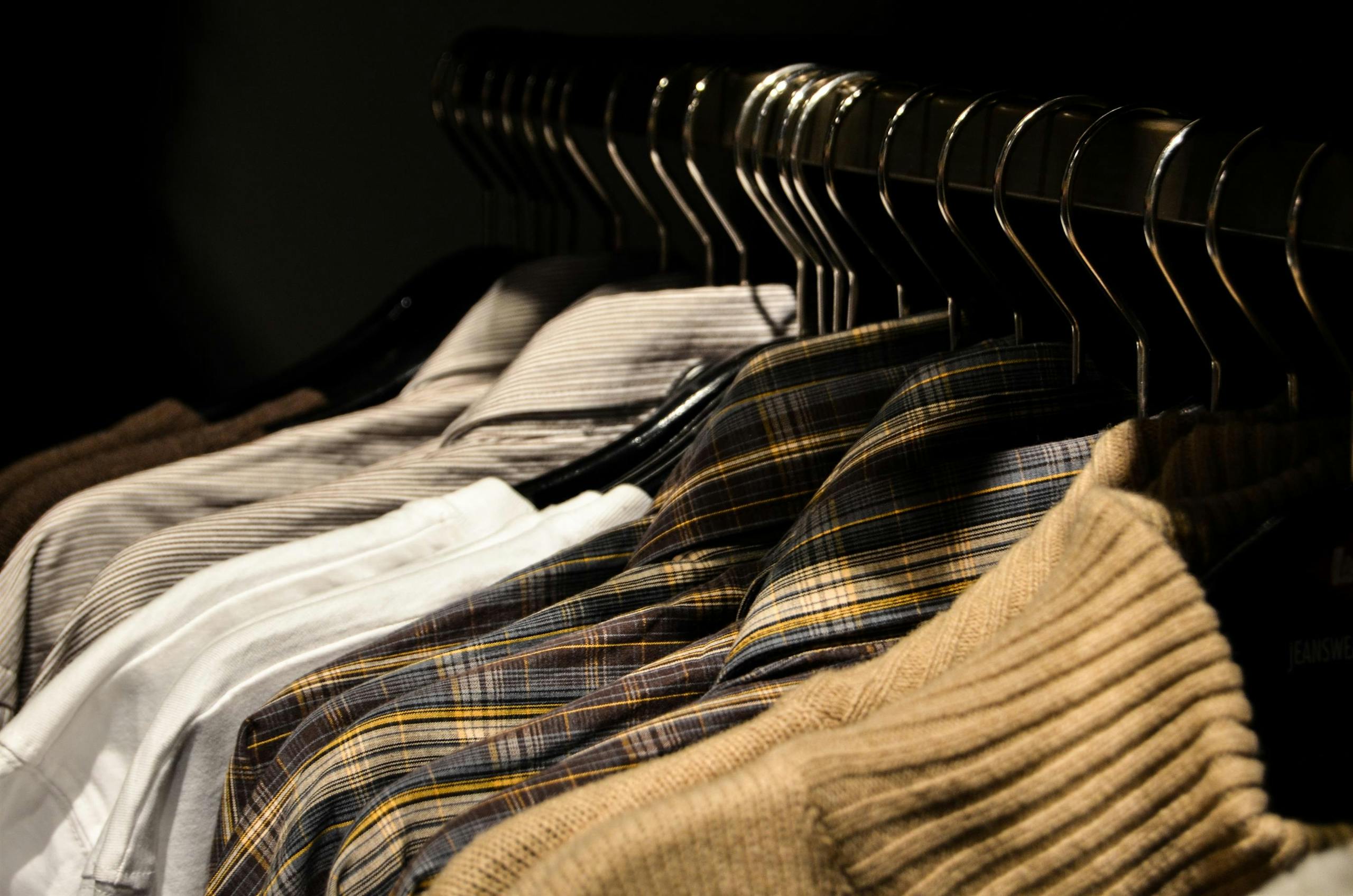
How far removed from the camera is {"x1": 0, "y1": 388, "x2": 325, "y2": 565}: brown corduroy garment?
33.6 inches

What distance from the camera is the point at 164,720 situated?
0.58 metres

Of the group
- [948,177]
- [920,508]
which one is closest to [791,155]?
[948,177]

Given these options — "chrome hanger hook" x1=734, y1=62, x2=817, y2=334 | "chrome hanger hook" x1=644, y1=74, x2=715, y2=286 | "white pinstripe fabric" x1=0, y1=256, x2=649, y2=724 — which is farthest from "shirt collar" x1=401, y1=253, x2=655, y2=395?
"chrome hanger hook" x1=734, y1=62, x2=817, y2=334

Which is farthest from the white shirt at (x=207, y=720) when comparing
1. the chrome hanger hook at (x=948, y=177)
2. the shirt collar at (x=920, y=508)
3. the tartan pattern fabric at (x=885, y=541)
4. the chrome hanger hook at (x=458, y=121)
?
the chrome hanger hook at (x=458, y=121)

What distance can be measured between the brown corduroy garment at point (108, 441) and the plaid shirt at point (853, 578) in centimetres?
57

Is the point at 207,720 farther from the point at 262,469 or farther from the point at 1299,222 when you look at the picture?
the point at 1299,222

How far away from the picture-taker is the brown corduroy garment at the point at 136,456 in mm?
854

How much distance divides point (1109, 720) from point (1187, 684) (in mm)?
25

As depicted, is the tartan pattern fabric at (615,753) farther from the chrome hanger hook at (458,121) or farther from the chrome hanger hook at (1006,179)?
the chrome hanger hook at (458,121)

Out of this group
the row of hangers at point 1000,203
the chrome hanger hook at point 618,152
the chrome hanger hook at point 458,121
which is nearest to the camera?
the row of hangers at point 1000,203

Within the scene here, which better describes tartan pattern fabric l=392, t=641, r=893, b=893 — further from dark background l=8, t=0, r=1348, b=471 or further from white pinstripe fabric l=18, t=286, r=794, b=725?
dark background l=8, t=0, r=1348, b=471

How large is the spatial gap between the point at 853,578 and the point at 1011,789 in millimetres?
152

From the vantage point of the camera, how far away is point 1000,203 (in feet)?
1.76

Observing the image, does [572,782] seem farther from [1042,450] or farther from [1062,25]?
[1062,25]
